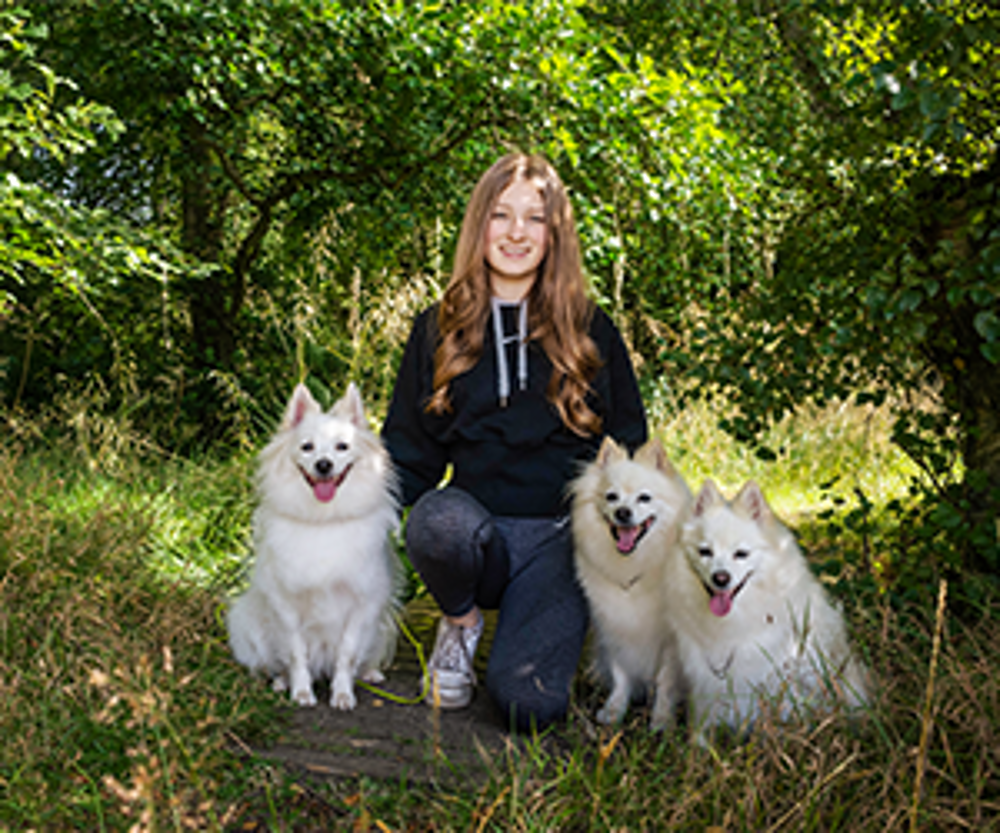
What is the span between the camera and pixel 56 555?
3426 mm

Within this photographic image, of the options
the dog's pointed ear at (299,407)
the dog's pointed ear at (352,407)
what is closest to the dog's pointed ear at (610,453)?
the dog's pointed ear at (352,407)

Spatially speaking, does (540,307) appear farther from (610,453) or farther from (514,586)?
(514,586)

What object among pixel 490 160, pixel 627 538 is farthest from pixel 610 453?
pixel 490 160

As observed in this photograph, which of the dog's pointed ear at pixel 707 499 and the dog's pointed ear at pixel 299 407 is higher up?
the dog's pointed ear at pixel 707 499

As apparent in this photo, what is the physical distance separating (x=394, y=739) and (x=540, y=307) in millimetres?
1523

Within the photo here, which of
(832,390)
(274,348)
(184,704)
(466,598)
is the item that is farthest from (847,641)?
(274,348)

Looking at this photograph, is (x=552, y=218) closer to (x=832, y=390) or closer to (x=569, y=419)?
(x=569, y=419)

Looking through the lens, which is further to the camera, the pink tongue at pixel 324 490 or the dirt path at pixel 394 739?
the pink tongue at pixel 324 490

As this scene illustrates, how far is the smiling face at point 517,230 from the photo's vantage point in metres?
3.05

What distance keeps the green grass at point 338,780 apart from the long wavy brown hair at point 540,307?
1.09 meters

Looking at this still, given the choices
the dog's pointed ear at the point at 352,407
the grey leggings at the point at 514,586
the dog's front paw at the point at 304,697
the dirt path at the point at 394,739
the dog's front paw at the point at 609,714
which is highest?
the dog's pointed ear at the point at 352,407

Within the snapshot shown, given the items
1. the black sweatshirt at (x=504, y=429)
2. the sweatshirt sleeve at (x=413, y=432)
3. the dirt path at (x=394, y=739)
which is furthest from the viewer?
the sweatshirt sleeve at (x=413, y=432)

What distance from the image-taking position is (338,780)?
232 centimetres

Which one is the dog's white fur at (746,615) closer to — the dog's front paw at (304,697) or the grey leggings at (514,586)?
the grey leggings at (514,586)
